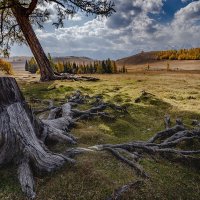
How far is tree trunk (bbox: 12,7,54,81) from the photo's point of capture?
25.6 meters

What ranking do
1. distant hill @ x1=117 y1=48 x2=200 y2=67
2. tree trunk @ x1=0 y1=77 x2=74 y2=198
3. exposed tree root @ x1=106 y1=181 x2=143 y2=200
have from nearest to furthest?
exposed tree root @ x1=106 y1=181 x2=143 y2=200, tree trunk @ x1=0 y1=77 x2=74 y2=198, distant hill @ x1=117 y1=48 x2=200 y2=67

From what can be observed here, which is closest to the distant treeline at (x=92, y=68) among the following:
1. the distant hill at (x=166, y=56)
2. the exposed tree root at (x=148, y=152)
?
the distant hill at (x=166, y=56)

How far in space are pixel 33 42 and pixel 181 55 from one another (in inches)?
1762

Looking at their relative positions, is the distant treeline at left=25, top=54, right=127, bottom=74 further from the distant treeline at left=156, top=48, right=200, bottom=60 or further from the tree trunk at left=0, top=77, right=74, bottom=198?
the tree trunk at left=0, top=77, right=74, bottom=198

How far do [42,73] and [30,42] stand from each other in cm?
292

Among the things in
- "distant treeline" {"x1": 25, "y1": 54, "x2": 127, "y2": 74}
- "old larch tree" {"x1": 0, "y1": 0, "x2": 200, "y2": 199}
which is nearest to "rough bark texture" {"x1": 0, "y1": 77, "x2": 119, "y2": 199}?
"old larch tree" {"x1": 0, "y1": 0, "x2": 200, "y2": 199}

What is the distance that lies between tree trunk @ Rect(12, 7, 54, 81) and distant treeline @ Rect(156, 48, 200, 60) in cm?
4148

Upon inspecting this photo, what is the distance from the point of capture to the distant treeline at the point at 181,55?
61.1 metres

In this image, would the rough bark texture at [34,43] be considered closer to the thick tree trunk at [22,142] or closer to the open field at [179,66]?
the thick tree trunk at [22,142]

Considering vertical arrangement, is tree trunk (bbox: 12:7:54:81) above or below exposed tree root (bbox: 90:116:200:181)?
above

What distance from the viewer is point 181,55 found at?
63.7 m

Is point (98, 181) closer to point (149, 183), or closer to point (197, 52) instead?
point (149, 183)

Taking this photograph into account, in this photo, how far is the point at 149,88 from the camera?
20.7m

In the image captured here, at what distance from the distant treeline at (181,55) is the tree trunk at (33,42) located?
41.5 m
